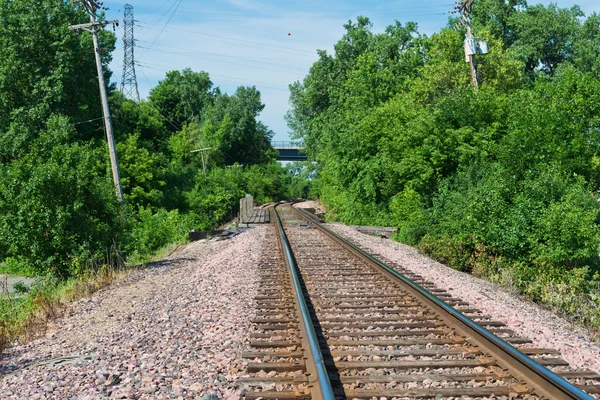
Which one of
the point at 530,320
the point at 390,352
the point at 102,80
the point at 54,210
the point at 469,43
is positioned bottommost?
the point at 530,320

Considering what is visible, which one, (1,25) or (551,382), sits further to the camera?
(1,25)

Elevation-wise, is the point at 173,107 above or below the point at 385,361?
above

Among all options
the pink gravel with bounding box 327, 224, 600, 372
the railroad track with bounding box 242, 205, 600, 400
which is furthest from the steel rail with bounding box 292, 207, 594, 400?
the pink gravel with bounding box 327, 224, 600, 372

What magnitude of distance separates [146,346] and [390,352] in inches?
111

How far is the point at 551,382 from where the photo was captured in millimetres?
4766

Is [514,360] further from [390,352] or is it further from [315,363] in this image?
[315,363]

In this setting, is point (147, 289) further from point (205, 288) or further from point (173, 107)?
point (173, 107)

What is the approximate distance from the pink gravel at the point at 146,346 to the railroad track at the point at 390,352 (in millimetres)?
377

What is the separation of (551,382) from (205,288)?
262 inches

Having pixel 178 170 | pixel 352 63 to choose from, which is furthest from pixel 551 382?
pixel 178 170

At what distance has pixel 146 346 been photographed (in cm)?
662

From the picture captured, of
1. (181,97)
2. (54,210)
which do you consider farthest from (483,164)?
(181,97)

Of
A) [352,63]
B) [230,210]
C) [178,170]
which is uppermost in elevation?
[352,63]

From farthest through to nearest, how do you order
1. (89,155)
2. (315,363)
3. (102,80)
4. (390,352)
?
(102,80), (89,155), (390,352), (315,363)
